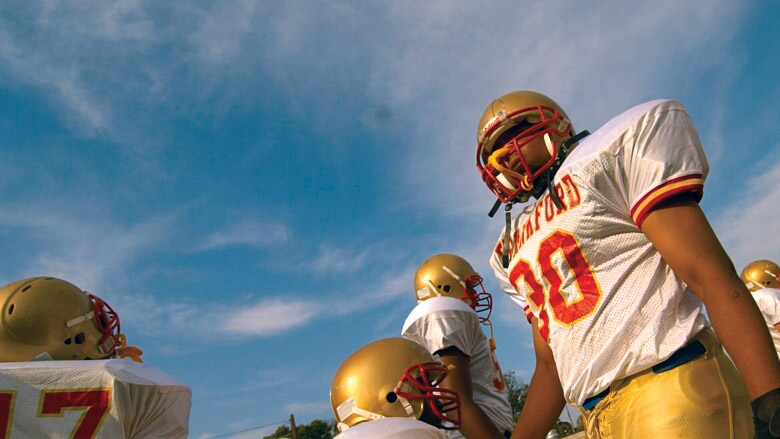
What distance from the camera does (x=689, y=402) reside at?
1818mm

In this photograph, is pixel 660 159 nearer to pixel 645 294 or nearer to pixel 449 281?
pixel 645 294

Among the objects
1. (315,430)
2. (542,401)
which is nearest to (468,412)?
(542,401)

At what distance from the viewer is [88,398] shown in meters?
4.41

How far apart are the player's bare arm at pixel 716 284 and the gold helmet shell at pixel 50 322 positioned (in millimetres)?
4686

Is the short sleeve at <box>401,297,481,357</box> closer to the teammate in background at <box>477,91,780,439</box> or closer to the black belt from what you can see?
the teammate in background at <box>477,91,780,439</box>

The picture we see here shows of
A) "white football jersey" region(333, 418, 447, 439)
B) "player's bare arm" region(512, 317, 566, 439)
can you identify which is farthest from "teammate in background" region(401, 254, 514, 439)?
"white football jersey" region(333, 418, 447, 439)

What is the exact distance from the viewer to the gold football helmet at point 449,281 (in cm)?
662

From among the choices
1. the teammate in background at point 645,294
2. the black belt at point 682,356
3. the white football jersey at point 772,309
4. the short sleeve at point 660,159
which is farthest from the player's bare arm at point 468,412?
the white football jersey at point 772,309

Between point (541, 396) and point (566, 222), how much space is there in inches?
35.7

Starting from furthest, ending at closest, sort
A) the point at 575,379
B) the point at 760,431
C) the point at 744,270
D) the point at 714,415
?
1. the point at 744,270
2. the point at 575,379
3. the point at 714,415
4. the point at 760,431

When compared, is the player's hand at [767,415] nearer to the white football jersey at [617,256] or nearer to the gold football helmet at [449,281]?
the white football jersey at [617,256]

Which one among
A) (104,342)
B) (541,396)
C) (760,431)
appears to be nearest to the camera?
(760,431)

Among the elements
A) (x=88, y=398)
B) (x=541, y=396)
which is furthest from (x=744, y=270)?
(x=88, y=398)

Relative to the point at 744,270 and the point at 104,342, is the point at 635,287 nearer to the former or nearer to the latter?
the point at 104,342
